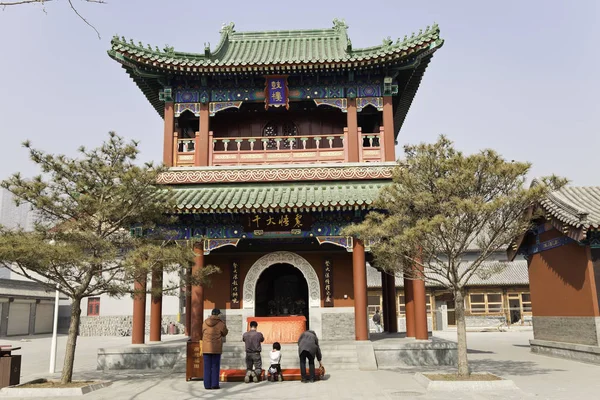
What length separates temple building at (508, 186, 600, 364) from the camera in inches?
567

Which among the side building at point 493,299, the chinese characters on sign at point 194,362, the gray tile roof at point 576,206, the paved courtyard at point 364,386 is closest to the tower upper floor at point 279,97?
the gray tile roof at point 576,206

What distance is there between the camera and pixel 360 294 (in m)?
14.7

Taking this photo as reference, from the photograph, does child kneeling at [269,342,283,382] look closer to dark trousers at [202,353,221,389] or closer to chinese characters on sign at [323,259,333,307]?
dark trousers at [202,353,221,389]

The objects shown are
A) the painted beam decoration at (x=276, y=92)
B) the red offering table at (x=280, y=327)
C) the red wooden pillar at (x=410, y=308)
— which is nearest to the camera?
the red offering table at (x=280, y=327)

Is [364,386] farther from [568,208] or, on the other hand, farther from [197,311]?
[568,208]

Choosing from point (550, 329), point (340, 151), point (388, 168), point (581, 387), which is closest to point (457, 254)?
point (581, 387)

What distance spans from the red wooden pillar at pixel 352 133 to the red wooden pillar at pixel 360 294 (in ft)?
9.22

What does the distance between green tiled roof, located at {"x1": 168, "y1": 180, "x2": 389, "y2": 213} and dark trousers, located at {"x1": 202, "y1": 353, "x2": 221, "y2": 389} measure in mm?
4735

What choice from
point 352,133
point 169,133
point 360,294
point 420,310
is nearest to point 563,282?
point 420,310

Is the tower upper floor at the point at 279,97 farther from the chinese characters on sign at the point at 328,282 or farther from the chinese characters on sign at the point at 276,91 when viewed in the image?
the chinese characters on sign at the point at 328,282

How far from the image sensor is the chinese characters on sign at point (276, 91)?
16.5 metres

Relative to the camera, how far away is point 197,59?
53.3 ft

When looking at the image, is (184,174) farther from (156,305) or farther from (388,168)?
(388,168)

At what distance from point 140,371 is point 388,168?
360 inches
